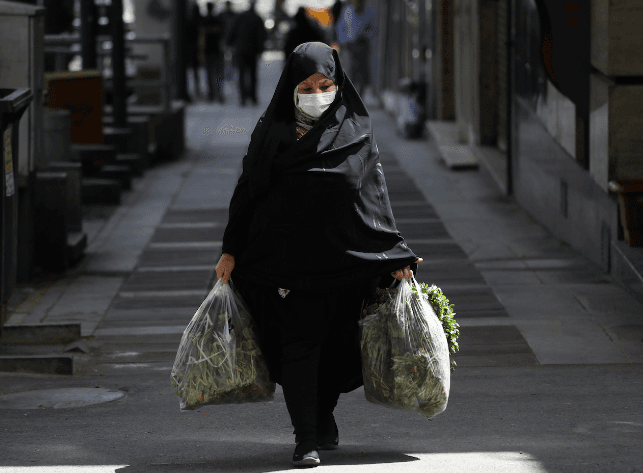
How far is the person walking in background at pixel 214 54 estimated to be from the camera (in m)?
24.5

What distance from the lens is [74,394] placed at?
5.79 meters

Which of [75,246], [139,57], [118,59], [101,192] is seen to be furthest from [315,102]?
[139,57]

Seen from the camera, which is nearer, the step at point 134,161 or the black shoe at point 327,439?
the black shoe at point 327,439

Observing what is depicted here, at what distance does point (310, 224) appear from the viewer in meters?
4.34

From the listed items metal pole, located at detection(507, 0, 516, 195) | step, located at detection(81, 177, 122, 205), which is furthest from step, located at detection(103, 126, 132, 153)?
metal pole, located at detection(507, 0, 516, 195)

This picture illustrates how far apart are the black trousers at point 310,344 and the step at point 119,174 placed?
8.90m

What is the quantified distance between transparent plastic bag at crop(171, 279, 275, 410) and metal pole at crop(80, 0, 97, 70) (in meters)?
9.84

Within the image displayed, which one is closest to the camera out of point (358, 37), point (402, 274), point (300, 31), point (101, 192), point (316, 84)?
point (316, 84)

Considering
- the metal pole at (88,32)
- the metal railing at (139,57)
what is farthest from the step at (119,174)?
the metal railing at (139,57)

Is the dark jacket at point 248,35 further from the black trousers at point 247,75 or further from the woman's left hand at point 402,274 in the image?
the woman's left hand at point 402,274

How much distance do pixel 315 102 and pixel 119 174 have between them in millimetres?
9178

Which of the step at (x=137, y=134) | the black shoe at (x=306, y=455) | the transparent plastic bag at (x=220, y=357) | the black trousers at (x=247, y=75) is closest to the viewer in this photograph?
the black shoe at (x=306, y=455)

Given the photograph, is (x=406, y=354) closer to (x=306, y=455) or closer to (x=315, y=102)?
(x=306, y=455)

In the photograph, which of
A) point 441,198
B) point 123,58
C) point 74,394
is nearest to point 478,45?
point 441,198
